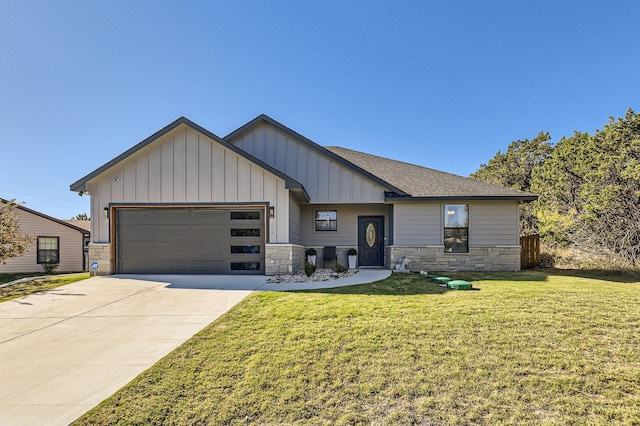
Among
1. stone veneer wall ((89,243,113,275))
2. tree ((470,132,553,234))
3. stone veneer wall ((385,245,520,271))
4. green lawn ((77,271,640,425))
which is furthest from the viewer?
tree ((470,132,553,234))

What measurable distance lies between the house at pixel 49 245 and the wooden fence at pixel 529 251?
23212 millimetres

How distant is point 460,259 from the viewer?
12.0 metres

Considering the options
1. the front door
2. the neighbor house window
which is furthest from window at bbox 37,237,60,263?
the neighbor house window

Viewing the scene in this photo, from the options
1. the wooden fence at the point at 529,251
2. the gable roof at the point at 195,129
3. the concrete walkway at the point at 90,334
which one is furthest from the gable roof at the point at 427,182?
the concrete walkway at the point at 90,334

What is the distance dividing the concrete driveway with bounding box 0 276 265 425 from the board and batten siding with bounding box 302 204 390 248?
5.03 meters

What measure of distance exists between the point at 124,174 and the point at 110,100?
15.8 ft

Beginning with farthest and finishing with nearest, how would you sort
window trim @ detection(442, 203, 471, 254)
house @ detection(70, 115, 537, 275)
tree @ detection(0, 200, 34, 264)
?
window trim @ detection(442, 203, 471, 254), tree @ detection(0, 200, 34, 264), house @ detection(70, 115, 537, 275)

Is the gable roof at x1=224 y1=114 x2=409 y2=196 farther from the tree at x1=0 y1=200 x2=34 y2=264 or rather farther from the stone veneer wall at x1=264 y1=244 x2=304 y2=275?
the tree at x1=0 y1=200 x2=34 y2=264

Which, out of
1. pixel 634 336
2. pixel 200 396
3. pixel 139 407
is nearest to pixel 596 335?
pixel 634 336

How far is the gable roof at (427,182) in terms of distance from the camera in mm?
11656

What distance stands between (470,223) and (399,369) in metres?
10.1

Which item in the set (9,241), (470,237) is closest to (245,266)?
(470,237)

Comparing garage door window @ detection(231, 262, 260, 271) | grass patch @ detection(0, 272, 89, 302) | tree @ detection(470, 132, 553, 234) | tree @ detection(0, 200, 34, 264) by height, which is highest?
tree @ detection(470, 132, 553, 234)

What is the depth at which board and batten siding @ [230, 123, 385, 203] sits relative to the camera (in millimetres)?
12250
